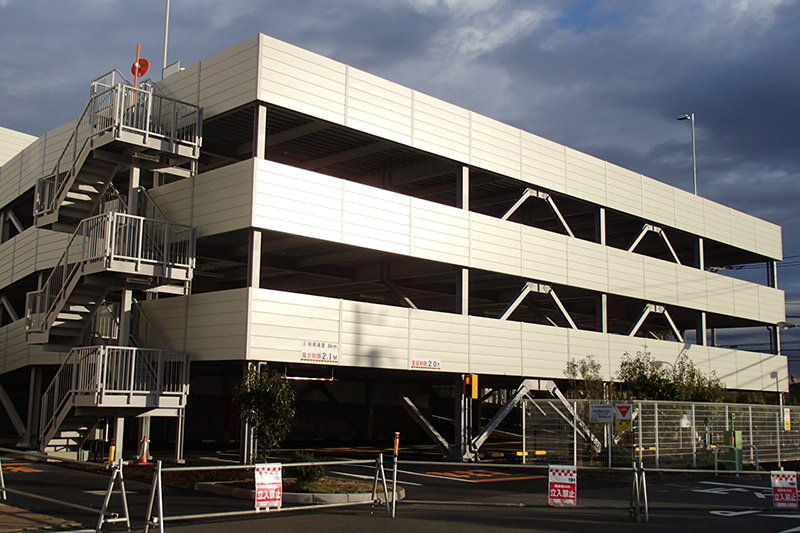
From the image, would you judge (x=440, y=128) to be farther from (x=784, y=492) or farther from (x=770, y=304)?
(x=770, y=304)

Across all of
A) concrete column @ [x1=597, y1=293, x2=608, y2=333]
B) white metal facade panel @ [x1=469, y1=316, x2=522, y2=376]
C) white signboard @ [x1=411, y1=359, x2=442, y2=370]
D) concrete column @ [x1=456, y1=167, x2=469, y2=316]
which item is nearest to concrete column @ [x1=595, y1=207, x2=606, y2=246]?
concrete column @ [x1=597, y1=293, x2=608, y2=333]

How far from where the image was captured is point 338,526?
14.1 meters

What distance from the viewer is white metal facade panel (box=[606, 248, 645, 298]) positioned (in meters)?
35.9

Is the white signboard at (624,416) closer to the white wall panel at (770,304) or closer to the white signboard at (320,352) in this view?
the white signboard at (320,352)

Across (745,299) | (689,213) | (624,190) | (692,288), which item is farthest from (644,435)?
(745,299)

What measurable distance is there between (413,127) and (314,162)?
182 inches

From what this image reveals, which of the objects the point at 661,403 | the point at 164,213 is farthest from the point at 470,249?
the point at 164,213

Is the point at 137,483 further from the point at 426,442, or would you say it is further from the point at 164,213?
A: the point at 426,442

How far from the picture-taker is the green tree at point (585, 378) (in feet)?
96.9

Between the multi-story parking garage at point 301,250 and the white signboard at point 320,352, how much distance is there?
0.08 m

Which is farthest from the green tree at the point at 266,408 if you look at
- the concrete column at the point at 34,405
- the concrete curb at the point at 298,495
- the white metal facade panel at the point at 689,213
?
the white metal facade panel at the point at 689,213

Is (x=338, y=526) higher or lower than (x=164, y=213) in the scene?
lower

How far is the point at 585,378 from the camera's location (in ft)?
99.3

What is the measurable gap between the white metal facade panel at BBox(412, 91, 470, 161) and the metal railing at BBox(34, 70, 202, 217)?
300 inches
